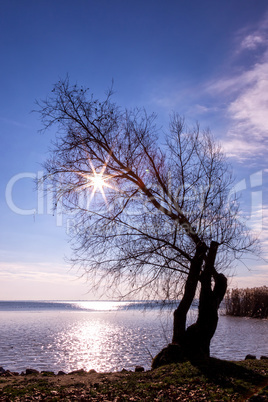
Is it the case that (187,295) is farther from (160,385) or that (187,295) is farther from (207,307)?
(160,385)

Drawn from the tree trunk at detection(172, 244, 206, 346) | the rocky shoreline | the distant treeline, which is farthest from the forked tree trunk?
the distant treeline

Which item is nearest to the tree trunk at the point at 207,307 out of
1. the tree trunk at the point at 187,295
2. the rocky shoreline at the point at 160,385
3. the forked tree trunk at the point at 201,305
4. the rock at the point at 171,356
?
the forked tree trunk at the point at 201,305

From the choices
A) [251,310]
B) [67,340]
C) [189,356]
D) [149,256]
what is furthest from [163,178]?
[251,310]

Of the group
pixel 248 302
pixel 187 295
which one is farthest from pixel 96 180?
pixel 248 302

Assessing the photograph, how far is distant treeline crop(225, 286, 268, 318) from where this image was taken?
3884 cm

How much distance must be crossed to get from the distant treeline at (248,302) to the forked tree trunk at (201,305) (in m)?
27.8

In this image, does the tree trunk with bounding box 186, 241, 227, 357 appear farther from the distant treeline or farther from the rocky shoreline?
the distant treeline

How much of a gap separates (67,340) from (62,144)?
63.1 feet

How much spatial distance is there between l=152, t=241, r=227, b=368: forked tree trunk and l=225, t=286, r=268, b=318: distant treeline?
27801mm

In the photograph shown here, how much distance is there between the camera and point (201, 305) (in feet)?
40.1

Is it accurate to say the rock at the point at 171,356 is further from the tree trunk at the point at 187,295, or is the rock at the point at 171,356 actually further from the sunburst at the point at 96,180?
the sunburst at the point at 96,180

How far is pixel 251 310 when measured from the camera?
39.8m

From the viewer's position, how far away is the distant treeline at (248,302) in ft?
127

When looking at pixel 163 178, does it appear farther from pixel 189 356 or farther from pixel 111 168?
pixel 189 356
